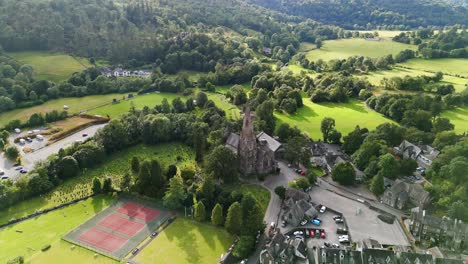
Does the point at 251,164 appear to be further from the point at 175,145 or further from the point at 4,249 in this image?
the point at 4,249

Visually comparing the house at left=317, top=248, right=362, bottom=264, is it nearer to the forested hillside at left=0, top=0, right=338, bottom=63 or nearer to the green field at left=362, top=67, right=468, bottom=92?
the green field at left=362, top=67, right=468, bottom=92

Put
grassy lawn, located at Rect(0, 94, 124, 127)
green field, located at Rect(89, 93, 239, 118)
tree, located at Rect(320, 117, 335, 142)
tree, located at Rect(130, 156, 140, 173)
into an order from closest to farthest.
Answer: tree, located at Rect(130, 156, 140, 173) < tree, located at Rect(320, 117, 335, 142) < grassy lawn, located at Rect(0, 94, 124, 127) < green field, located at Rect(89, 93, 239, 118)

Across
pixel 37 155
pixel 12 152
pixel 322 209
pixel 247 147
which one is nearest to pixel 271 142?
pixel 247 147

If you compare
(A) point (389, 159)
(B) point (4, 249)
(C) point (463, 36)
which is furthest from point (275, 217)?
(C) point (463, 36)

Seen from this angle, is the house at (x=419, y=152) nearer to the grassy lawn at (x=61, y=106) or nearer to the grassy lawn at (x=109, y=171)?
the grassy lawn at (x=109, y=171)

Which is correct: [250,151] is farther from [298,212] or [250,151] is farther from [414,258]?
[414,258]

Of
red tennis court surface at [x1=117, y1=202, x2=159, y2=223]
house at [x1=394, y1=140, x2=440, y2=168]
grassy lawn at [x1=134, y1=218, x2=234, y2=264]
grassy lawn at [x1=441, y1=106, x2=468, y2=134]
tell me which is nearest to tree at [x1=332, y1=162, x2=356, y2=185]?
house at [x1=394, y1=140, x2=440, y2=168]

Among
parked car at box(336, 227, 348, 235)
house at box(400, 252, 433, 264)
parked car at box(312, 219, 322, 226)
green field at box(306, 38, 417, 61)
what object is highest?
green field at box(306, 38, 417, 61)
